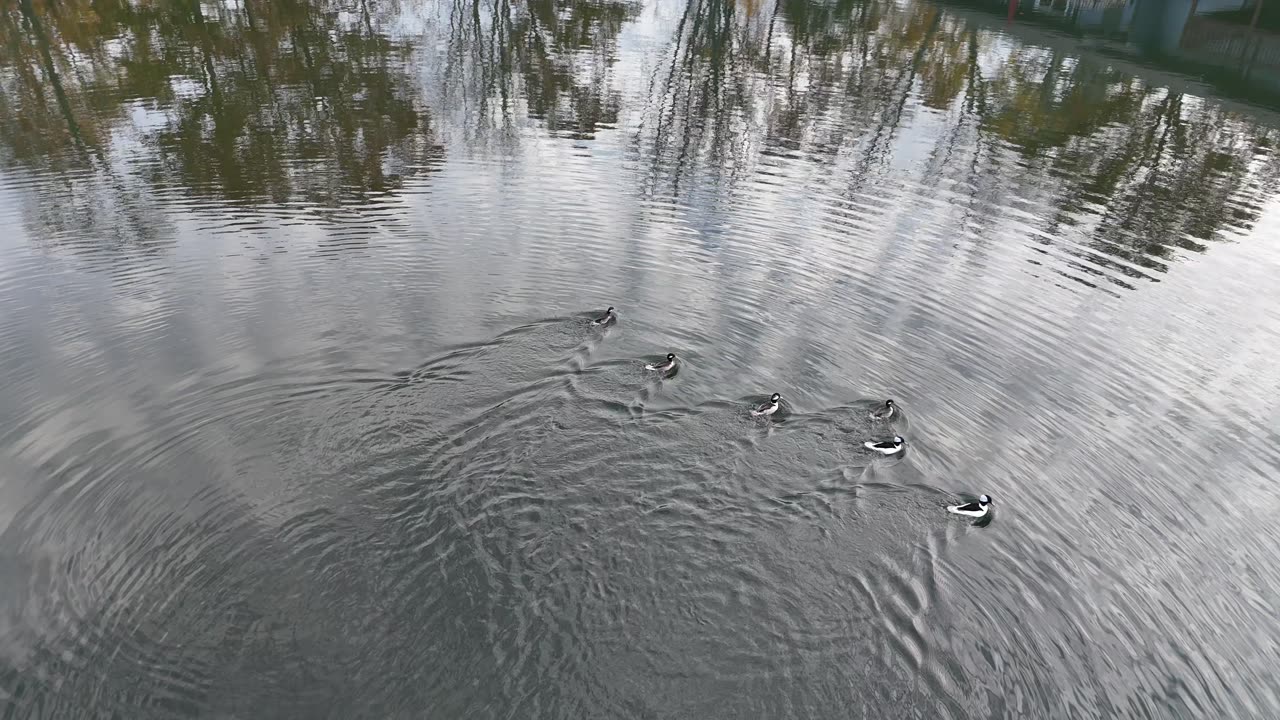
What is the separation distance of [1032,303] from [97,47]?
4327cm

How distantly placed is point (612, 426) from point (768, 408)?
277 cm

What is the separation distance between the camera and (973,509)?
1028 cm

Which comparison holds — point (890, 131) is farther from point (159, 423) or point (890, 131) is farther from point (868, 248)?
point (159, 423)

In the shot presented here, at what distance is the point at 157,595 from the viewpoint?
27.7 ft

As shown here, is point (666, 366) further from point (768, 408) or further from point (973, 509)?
point (973, 509)

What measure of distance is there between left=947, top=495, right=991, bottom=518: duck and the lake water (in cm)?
17

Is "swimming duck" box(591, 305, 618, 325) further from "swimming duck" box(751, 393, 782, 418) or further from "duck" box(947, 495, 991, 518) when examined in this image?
"duck" box(947, 495, 991, 518)

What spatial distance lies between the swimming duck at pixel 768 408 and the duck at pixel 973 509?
3181mm

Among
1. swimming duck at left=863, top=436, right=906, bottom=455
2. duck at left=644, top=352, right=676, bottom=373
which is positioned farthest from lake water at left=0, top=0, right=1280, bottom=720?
duck at left=644, top=352, right=676, bottom=373

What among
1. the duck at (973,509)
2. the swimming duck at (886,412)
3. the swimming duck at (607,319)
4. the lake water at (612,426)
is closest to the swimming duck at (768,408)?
the lake water at (612,426)

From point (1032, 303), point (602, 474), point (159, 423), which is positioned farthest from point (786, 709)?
point (1032, 303)

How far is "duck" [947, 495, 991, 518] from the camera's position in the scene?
1026cm

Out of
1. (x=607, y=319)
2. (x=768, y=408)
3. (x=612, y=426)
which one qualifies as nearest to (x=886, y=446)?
(x=768, y=408)

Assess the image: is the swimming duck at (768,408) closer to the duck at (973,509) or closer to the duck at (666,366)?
the duck at (666,366)
